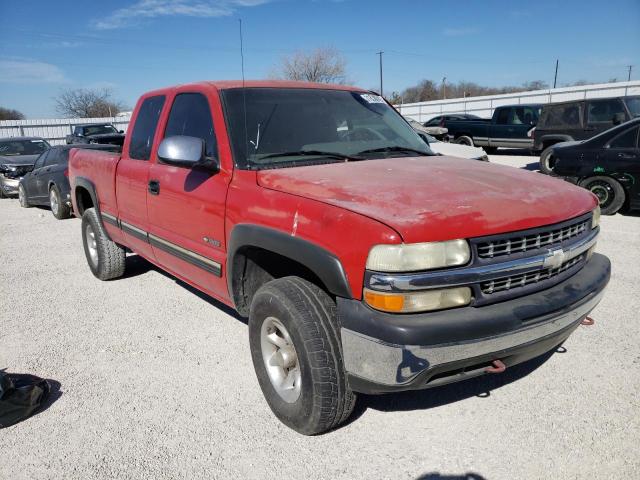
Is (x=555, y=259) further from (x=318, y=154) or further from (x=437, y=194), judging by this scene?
(x=318, y=154)

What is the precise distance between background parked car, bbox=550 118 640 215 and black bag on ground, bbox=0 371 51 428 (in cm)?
796

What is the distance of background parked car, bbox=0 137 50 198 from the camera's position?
13.4m

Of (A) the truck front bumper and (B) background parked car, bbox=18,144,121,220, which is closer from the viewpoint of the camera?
(A) the truck front bumper

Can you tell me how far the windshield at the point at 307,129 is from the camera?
3133mm

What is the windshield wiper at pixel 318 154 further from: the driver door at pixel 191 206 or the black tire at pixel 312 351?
the black tire at pixel 312 351

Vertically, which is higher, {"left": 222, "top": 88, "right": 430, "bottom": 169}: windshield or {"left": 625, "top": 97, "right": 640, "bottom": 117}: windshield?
{"left": 625, "top": 97, "right": 640, "bottom": 117}: windshield

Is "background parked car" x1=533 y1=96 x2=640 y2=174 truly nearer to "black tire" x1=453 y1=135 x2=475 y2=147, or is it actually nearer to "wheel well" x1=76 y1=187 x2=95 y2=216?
"black tire" x1=453 y1=135 x2=475 y2=147

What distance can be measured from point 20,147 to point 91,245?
1148 cm

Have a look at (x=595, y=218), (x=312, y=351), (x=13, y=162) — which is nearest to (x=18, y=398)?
(x=312, y=351)

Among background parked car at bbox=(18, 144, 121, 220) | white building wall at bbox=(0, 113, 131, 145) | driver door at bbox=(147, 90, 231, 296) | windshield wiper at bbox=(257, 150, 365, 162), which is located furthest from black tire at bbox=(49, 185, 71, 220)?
white building wall at bbox=(0, 113, 131, 145)

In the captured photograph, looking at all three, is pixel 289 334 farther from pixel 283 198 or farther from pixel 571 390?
pixel 571 390

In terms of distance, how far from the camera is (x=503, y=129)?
57.0ft

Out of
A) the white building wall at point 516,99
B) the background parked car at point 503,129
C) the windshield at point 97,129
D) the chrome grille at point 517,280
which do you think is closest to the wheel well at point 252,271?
the chrome grille at point 517,280

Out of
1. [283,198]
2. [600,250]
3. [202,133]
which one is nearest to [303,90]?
[202,133]
